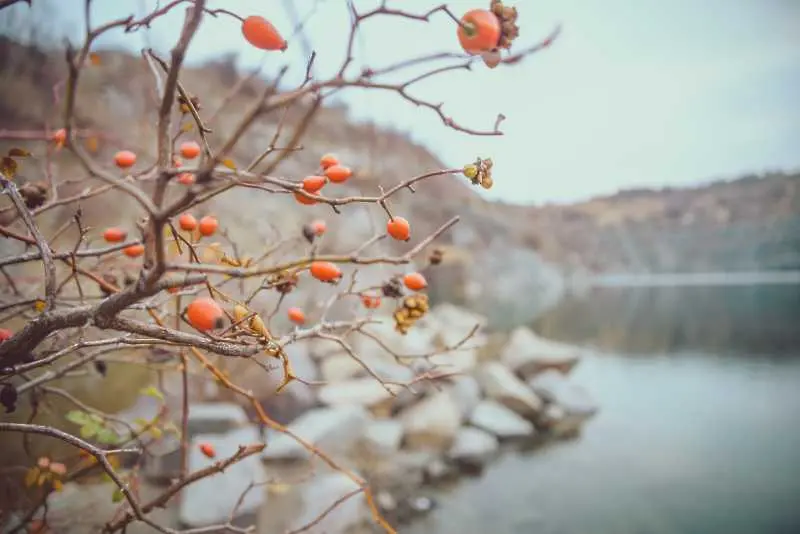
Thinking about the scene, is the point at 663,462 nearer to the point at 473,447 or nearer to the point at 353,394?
the point at 473,447

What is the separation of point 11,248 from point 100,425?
2154 millimetres

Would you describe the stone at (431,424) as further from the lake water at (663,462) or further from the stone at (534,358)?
the stone at (534,358)

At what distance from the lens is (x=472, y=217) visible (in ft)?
99.6

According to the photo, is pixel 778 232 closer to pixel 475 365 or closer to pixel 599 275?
pixel 599 275

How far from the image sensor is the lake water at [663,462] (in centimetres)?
441

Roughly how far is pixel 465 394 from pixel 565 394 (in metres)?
1.98

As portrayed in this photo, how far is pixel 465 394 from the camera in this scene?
22.1ft

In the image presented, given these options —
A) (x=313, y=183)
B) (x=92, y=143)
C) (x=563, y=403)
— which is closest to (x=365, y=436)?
(x=563, y=403)

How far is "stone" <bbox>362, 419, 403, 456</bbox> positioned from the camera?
16.7ft

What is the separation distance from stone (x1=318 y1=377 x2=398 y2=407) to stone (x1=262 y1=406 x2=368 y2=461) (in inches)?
16.0

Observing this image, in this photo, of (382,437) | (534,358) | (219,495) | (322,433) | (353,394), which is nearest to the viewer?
(219,495)

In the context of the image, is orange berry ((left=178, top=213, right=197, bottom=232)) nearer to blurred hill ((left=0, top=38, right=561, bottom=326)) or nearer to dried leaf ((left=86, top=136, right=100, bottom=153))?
blurred hill ((left=0, top=38, right=561, bottom=326))

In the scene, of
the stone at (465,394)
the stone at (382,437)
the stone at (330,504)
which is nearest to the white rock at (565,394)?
the stone at (465,394)

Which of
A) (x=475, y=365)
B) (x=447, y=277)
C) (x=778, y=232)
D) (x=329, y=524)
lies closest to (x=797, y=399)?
(x=475, y=365)
